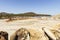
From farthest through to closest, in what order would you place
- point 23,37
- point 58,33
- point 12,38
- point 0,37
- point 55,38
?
point 58,33, point 55,38, point 12,38, point 23,37, point 0,37

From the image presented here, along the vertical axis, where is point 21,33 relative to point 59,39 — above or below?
above

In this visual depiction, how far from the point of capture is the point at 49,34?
751cm

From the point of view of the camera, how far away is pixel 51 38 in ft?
23.9

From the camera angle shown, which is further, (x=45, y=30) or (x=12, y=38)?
(x=45, y=30)

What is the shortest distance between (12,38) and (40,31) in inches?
70.7

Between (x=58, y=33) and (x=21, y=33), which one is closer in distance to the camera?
(x=21, y=33)

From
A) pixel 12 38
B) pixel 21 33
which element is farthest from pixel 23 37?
pixel 12 38

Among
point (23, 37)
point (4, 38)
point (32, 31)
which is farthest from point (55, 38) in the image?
point (4, 38)

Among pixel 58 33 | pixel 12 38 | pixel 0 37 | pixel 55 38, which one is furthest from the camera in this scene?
pixel 58 33

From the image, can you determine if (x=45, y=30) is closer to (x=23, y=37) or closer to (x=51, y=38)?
(x=51, y=38)

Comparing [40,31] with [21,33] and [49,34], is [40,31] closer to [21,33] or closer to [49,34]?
[49,34]

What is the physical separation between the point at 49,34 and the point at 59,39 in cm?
54

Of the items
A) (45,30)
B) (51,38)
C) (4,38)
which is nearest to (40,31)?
(45,30)

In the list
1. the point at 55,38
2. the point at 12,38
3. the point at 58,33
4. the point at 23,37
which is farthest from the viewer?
the point at 58,33
